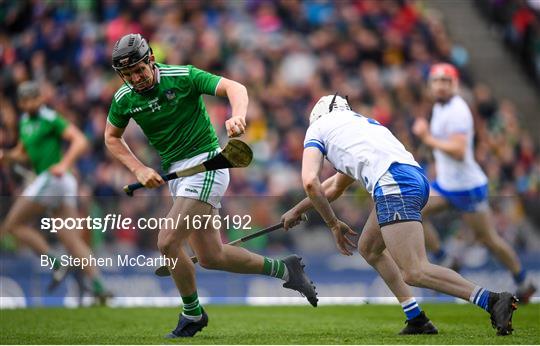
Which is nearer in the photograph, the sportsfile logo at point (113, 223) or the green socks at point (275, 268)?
the green socks at point (275, 268)

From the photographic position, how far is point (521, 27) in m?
22.1

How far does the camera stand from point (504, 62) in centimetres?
2317

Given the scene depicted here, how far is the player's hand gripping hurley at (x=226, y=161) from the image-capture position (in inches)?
365

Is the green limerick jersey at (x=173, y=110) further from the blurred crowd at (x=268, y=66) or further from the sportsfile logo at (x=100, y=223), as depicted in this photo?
the blurred crowd at (x=268, y=66)

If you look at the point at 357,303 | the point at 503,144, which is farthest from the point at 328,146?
the point at 503,144

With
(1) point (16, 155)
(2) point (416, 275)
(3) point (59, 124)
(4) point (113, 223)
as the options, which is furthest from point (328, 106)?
(1) point (16, 155)

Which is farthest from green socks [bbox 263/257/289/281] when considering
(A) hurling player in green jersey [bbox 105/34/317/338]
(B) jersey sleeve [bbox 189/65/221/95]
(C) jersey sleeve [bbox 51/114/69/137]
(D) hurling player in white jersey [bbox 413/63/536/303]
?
(C) jersey sleeve [bbox 51/114/69/137]

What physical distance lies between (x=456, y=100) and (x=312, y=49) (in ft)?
24.0

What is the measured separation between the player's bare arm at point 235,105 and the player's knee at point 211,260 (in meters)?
1.41

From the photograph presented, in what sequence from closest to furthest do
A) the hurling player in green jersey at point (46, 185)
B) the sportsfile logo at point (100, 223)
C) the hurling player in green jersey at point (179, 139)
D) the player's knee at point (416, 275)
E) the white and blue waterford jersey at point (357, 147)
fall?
the player's knee at point (416, 275) → the white and blue waterford jersey at point (357, 147) → the hurling player in green jersey at point (179, 139) → the sportsfile logo at point (100, 223) → the hurling player in green jersey at point (46, 185)

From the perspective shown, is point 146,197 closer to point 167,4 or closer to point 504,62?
point 167,4

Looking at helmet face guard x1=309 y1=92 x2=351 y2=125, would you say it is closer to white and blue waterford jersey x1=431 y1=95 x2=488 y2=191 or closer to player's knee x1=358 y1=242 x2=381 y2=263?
player's knee x1=358 y1=242 x2=381 y2=263

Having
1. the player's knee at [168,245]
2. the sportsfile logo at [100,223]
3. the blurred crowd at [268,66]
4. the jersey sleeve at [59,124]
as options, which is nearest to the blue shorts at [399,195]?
the player's knee at [168,245]

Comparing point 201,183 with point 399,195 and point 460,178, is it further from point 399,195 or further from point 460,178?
point 460,178
